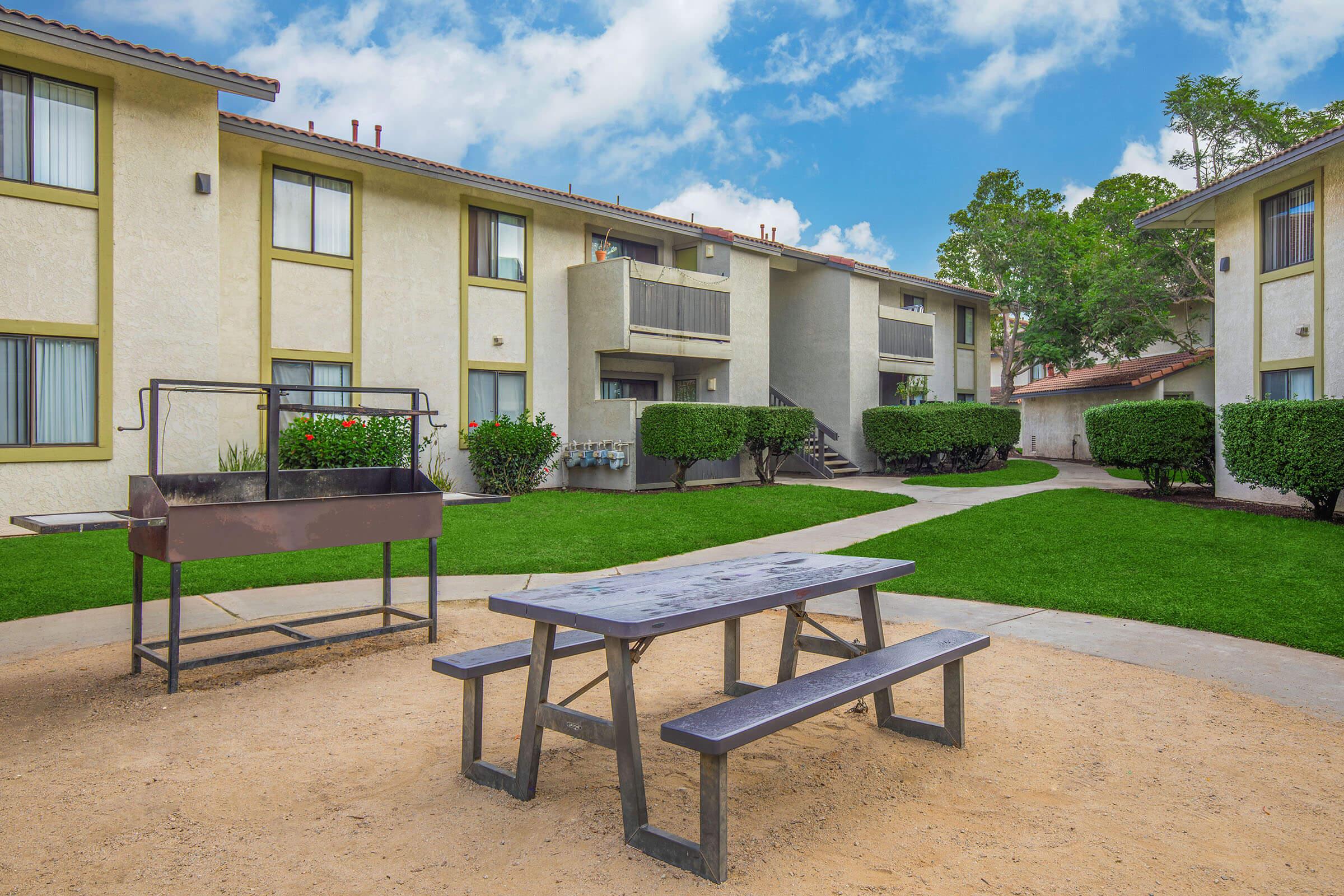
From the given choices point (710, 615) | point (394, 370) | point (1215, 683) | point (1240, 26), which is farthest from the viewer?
point (1240, 26)

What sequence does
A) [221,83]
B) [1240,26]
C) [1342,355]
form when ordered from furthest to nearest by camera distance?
[1240,26], [1342,355], [221,83]

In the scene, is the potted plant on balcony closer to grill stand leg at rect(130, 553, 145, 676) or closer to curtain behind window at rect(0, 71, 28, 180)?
curtain behind window at rect(0, 71, 28, 180)

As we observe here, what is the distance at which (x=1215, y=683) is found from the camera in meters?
5.29

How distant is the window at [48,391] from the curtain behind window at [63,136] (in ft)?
7.33

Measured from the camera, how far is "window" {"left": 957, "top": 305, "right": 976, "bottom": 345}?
2962cm

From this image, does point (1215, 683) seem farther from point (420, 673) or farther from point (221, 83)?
point (221, 83)

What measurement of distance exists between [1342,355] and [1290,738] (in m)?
12.0

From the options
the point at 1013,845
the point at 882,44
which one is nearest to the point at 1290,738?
the point at 1013,845

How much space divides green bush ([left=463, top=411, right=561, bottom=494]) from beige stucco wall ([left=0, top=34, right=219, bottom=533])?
4.85 meters

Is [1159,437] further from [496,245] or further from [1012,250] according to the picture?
[1012,250]

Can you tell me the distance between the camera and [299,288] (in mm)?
14508

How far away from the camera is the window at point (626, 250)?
1916 cm

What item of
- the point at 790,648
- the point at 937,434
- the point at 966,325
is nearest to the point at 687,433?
the point at 937,434

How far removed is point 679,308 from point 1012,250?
16.5 metres
